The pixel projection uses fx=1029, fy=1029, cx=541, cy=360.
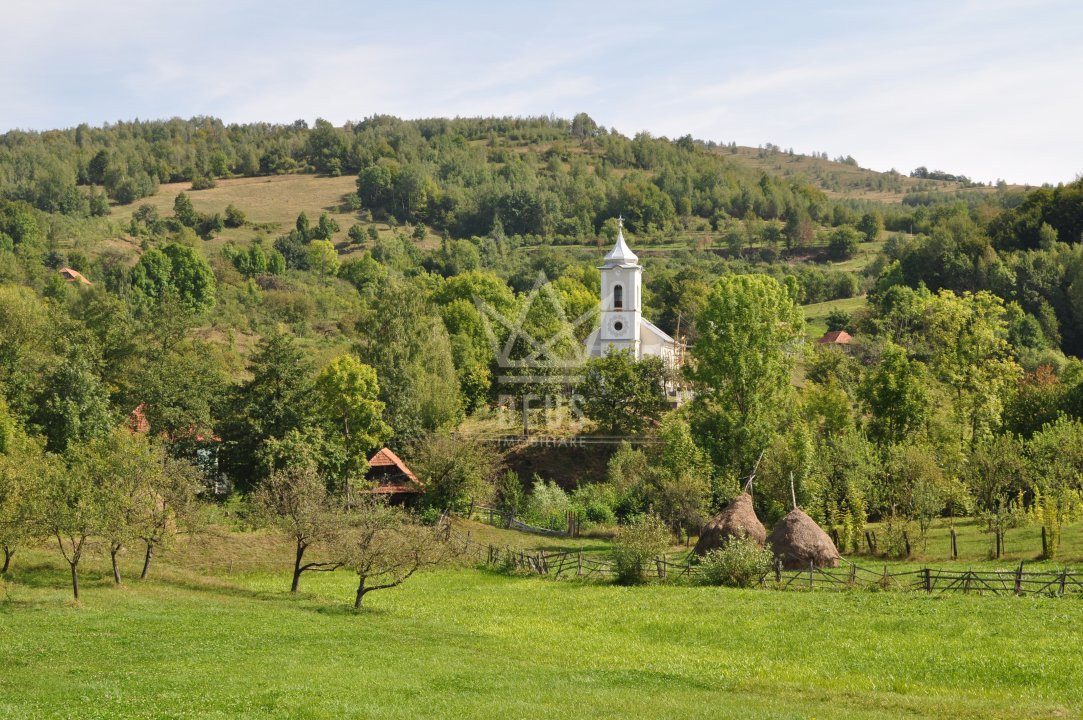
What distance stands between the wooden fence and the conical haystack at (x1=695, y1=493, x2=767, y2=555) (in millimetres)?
1276

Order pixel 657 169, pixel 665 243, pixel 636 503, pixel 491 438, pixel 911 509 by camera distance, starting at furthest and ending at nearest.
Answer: pixel 657 169 < pixel 665 243 < pixel 491 438 < pixel 636 503 < pixel 911 509

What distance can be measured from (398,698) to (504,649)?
6.92 metres

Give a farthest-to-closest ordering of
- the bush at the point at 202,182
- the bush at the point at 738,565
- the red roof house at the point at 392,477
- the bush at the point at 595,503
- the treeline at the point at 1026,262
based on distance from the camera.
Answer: the bush at the point at 202,182
the treeline at the point at 1026,262
the red roof house at the point at 392,477
the bush at the point at 595,503
the bush at the point at 738,565

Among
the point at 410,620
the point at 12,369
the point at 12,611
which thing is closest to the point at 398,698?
the point at 410,620

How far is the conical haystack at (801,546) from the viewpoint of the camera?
125 feet

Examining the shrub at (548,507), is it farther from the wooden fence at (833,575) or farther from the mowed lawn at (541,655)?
the mowed lawn at (541,655)

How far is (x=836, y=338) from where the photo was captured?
316 feet

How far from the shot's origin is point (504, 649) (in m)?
28.2

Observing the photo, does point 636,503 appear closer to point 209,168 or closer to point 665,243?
point 665,243

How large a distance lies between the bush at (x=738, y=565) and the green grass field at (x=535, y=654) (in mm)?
1564

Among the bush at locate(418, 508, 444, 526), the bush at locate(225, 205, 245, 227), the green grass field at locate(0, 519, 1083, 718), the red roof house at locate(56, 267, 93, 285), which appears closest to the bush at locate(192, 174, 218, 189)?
the bush at locate(225, 205, 245, 227)

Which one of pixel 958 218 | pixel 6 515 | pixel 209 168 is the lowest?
pixel 6 515

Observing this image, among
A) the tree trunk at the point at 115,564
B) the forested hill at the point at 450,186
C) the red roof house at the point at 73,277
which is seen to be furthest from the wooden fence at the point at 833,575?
the forested hill at the point at 450,186

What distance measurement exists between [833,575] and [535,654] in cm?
1331
